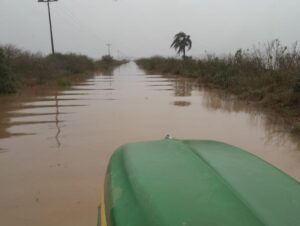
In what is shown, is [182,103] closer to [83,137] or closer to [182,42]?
[83,137]

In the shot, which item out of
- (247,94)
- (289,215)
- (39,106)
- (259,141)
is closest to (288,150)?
(259,141)

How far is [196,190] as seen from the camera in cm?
219

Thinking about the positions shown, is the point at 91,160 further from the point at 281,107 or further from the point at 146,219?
the point at 281,107

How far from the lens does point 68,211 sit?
4512mm

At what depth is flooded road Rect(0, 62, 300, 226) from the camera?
15.6ft

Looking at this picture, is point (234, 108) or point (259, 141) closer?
point (259, 141)

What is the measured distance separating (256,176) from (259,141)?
5648 mm

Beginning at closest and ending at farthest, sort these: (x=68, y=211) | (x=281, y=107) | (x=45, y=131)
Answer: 1. (x=68, y=211)
2. (x=45, y=131)
3. (x=281, y=107)

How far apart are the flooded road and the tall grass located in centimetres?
92

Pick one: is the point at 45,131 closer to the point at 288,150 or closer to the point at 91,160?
the point at 91,160

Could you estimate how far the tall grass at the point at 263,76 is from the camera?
446 inches

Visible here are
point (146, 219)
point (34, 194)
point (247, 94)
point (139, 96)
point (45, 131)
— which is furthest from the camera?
point (139, 96)

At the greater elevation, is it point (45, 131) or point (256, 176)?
point (256, 176)

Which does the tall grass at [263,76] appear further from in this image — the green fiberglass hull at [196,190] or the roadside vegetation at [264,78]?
the green fiberglass hull at [196,190]
